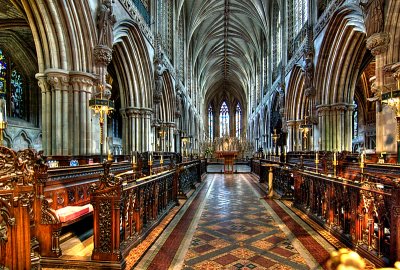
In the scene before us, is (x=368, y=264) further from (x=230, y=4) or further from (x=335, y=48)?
(x=230, y=4)

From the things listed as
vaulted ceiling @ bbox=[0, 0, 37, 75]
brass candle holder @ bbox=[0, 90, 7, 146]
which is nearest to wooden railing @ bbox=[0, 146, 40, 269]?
brass candle holder @ bbox=[0, 90, 7, 146]

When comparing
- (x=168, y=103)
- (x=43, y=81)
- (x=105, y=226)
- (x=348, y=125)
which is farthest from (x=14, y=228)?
(x=168, y=103)

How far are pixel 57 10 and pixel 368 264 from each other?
27.8ft

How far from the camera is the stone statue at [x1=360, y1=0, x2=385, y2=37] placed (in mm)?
7145

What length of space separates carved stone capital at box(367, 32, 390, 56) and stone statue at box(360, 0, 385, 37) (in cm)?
19

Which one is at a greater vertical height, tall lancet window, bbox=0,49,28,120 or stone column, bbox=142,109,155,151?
tall lancet window, bbox=0,49,28,120

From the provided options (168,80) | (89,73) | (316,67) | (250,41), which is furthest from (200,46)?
(89,73)

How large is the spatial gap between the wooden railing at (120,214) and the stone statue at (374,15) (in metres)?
6.79

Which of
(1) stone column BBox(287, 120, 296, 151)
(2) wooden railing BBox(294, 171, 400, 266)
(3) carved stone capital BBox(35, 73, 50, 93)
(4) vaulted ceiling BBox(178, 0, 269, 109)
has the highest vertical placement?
(4) vaulted ceiling BBox(178, 0, 269, 109)

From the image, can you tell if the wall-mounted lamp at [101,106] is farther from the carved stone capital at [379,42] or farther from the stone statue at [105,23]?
the carved stone capital at [379,42]

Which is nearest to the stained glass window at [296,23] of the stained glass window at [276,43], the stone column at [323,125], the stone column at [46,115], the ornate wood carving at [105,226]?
the stained glass window at [276,43]

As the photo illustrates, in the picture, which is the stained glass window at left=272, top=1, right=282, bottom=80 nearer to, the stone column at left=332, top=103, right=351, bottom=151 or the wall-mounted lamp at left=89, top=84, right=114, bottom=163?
the stone column at left=332, top=103, right=351, bottom=151

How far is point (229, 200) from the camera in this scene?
7484 mm

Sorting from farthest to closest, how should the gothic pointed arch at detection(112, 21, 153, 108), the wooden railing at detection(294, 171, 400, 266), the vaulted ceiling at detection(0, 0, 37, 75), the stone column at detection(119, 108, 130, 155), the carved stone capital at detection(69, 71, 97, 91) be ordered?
the vaulted ceiling at detection(0, 0, 37, 75), the stone column at detection(119, 108, 130, 155), the gothic pointed arch at detection(112, 21, 153, 108), the carved stone capital at detection(69, 71, 97, 91), the wooden railing at detection(294, 171, 400, 266)
